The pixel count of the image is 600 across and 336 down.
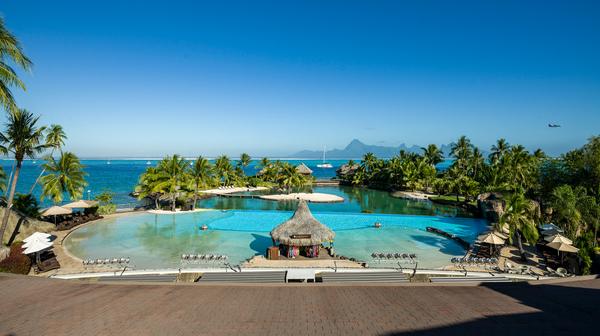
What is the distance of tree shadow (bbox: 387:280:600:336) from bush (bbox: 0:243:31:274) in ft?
58.9

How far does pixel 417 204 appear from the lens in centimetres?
4369

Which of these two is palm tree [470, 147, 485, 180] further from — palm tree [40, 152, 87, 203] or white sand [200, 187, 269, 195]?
palm tree [40, 152, 87, 203]

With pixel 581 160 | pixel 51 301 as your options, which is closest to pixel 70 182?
pixel 51 301

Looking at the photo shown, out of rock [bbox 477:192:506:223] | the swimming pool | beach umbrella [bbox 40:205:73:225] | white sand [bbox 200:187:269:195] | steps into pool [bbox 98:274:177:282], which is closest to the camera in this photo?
steps into pool [bbox 98:274:177:282]

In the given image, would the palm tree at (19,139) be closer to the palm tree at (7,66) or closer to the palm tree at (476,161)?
the palm tree at (7,66)

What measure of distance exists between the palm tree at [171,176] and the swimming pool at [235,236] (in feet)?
12.8

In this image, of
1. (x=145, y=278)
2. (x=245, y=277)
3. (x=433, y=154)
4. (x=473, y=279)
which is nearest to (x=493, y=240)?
(x=473, y=279)

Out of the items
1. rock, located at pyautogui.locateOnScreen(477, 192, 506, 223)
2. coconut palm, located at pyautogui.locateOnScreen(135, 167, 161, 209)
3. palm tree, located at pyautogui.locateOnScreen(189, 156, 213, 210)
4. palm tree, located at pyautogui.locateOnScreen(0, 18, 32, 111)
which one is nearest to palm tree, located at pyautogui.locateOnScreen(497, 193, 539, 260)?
rock, located at pyautogui.locateOnScreen(477, 192, 506, 223)

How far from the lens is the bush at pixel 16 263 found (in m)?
14.8

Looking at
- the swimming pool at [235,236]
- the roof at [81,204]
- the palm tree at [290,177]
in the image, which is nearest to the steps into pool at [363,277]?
the swimming pool at [235,236]

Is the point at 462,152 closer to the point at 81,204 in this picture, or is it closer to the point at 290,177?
the point at 290,177

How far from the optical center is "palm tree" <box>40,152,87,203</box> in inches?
1182

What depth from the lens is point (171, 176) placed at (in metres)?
35.9

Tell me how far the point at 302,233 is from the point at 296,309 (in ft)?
33.0
